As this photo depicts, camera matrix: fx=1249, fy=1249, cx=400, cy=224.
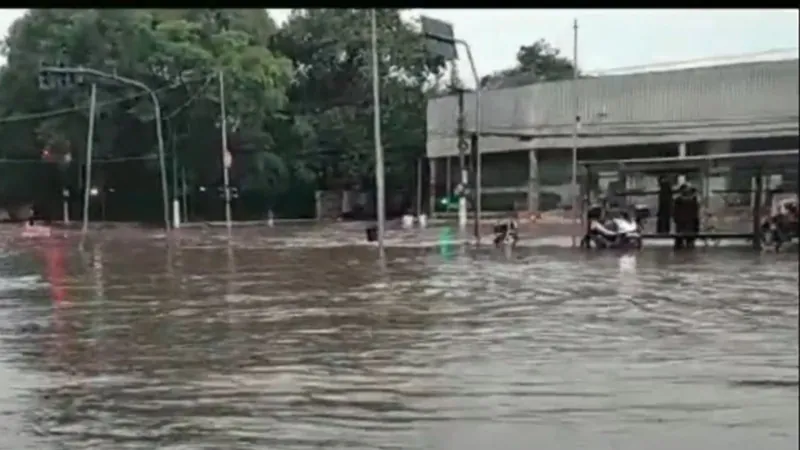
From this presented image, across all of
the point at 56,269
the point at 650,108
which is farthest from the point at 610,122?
the point at 56,269

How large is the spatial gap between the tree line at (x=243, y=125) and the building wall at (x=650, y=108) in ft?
2.49

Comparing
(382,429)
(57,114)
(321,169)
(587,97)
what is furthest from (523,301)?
(321,169)

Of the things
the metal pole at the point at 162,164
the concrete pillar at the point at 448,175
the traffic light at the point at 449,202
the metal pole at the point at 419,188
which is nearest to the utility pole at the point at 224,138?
the metal pole at the point at 162,164

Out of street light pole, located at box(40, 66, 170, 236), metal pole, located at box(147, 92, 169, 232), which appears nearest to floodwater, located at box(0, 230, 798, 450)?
street light pole, located at box(40, 66, 170, 236)

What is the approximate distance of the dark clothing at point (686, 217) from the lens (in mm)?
15820

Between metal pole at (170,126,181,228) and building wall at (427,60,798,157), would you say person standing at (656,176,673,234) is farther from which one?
metal pole at (170,126,181,228)

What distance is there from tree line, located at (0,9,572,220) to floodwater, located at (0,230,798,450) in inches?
111

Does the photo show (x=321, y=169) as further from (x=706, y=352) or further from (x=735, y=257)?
(x=706, y=352)

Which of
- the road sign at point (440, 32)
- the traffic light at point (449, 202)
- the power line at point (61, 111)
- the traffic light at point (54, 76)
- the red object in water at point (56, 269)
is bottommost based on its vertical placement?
the red object in water at point (56, 269)

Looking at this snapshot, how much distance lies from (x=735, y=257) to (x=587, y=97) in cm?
721

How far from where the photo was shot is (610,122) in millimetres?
11961

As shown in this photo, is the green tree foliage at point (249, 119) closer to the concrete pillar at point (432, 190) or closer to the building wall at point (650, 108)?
the concrete pillar at point (432, 190)

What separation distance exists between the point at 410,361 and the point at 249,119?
80.2ft

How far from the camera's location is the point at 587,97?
13648mm
